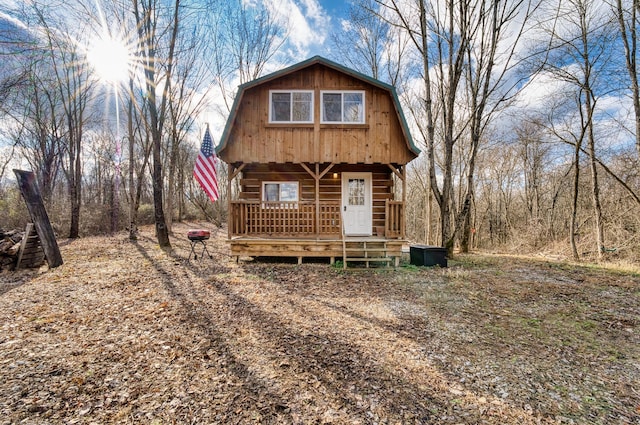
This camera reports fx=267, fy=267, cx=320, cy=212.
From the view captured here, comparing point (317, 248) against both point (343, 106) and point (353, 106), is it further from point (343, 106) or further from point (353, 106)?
point (353, 106)

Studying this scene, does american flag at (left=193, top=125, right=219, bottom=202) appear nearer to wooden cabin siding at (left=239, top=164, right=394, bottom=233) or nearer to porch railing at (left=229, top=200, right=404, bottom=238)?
wooden cabin siding at (left=239, top=164, right=394, bottom=233)

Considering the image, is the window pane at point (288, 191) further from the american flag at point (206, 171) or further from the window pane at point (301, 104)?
the american flag at point (206, 171)

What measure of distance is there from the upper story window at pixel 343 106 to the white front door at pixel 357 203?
200 centimetres

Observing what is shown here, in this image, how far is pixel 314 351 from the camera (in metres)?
3.17

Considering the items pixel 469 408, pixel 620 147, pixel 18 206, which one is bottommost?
pixel 469 408

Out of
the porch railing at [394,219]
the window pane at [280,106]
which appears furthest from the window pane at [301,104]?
the porch railing at [394,219]

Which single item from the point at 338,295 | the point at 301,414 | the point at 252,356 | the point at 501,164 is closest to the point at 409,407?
the point at 301,414

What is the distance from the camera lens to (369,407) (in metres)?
2.29

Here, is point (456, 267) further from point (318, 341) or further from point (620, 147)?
point (620, 147)

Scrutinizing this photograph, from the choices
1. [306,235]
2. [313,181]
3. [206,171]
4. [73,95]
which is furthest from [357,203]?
[73,95]

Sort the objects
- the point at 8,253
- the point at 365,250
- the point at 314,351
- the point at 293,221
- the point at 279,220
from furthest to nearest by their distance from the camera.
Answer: the point at 279,220
the point at 293,221
the point at 365,250
the point at 8,253
the point at 314,351

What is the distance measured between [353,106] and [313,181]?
291 centimetres

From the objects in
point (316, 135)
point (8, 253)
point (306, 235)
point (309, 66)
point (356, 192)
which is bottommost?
point (8, 253)

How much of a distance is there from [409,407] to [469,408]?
0.52 metres
